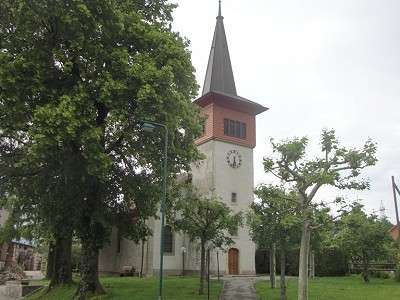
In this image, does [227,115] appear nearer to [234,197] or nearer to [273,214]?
[234,197]

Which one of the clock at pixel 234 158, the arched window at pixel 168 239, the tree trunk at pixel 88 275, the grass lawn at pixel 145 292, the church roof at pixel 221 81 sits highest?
the church roof at pixel 221 81

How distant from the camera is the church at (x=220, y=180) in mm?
36781

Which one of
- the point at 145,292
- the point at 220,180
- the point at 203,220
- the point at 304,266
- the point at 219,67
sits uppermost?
the point at 219,67

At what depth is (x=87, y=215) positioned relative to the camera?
2020 cm

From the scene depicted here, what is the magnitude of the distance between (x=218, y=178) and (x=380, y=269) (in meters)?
16.5

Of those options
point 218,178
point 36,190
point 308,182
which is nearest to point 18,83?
point 36,190

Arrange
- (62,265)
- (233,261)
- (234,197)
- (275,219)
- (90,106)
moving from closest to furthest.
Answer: (90,106), (275,219), (62,265), (233,261), (234,197)

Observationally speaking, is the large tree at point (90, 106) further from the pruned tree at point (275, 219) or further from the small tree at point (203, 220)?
the pruned tree at point (275, 219)

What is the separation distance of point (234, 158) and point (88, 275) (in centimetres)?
2207

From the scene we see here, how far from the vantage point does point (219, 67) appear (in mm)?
44125

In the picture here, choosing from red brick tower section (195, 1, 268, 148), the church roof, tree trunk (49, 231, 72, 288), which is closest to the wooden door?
red brick tower section (195, 1, 268, 148)

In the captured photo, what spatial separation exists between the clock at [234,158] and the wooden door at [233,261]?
7914mm

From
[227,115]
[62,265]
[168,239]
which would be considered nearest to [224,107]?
[227,115]

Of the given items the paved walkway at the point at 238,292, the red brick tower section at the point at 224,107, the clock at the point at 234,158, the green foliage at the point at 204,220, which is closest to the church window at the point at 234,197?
the clock at the point at 234,158
